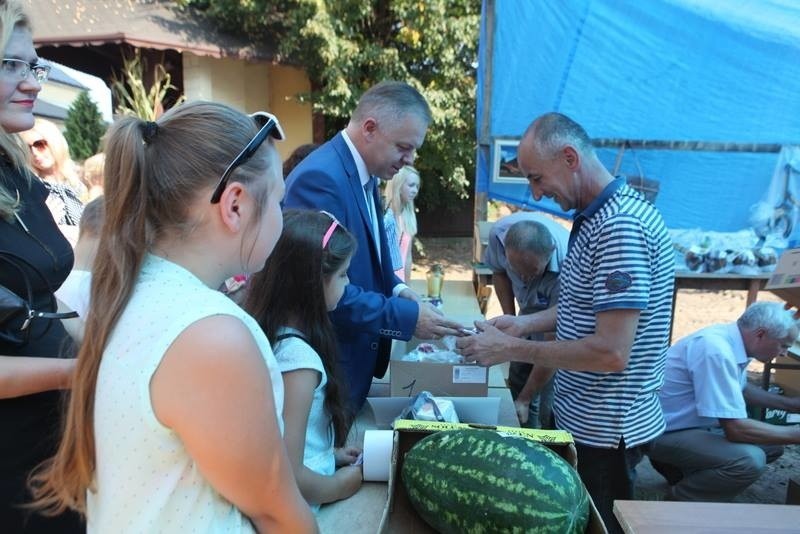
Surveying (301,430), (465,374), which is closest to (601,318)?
(465,374)

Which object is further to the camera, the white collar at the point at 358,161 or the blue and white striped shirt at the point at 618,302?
the white collar at the point at 358,161

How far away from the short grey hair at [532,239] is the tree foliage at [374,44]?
709 cm

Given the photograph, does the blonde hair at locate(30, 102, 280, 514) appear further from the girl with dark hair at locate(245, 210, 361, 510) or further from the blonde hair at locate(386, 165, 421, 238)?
the blonde hair at locate(386, 165, 421, 238)

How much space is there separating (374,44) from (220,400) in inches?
410

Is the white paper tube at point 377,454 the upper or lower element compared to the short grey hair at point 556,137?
lower

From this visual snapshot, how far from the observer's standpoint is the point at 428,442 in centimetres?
157

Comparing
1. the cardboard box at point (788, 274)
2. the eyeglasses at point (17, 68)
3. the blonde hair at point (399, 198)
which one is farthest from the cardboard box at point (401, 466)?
the blonde hair at point (399, 198)

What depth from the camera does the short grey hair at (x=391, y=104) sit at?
8.66 feet

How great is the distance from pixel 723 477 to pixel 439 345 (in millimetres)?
1936

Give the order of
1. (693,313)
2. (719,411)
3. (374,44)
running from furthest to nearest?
(374,44) → (693,313) → (719,411)

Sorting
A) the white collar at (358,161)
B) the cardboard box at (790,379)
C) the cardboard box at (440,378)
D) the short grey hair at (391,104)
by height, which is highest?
the short grey hair at (391,104)

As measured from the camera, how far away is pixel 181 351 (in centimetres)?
90

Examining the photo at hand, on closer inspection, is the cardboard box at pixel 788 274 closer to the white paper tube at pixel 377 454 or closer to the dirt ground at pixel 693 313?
the dirt ground at pixel 693 313

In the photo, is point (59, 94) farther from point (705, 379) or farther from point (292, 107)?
point (705, 379)
